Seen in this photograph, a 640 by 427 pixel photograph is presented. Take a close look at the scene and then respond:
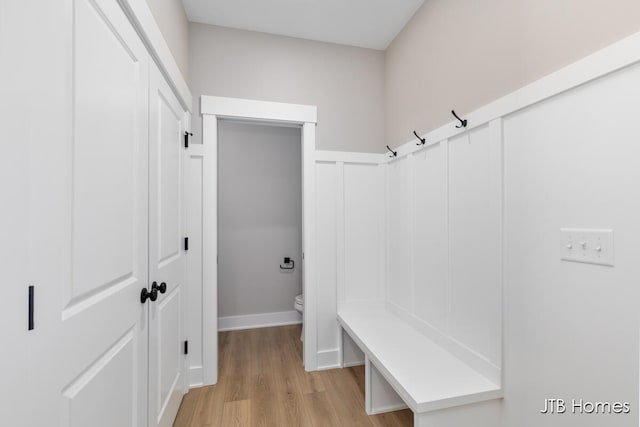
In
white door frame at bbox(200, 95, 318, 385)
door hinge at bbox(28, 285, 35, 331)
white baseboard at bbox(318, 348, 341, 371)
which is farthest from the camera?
white baseboard at bbox(318, 348, 341, 371)

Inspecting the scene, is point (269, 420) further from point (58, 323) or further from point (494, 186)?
point (494, 186)

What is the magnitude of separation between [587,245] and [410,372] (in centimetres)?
98

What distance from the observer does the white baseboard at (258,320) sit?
3221mm

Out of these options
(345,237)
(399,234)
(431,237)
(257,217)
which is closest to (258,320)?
(257,217)

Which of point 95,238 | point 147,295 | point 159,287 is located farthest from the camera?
point 159,287

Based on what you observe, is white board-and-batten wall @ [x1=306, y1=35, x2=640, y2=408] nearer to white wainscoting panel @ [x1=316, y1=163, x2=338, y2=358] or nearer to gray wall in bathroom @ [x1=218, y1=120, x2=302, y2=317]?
white wainscoting panel @ [x1=316, y1=163, x2=338, y2=358]

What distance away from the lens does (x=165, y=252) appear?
156cm

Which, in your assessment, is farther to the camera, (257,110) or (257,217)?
(257,217)

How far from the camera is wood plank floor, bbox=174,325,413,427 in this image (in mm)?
1754

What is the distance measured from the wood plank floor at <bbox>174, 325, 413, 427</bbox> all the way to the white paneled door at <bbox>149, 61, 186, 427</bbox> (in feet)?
0.69

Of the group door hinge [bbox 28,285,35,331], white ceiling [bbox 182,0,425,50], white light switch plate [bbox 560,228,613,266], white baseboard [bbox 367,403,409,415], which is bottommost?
white baseboard [bbox 367,403,409,415]

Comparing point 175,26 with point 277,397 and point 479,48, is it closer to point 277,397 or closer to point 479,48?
point 479,48

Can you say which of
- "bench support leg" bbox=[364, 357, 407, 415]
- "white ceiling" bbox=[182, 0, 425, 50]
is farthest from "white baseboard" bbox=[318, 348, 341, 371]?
"white ceiling" bbox=[182, 0, 425, 50]

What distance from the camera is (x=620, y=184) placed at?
3.11 feet
